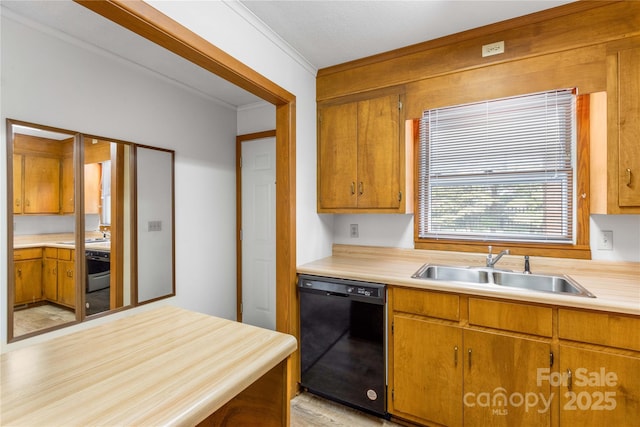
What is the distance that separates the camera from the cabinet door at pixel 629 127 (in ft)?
5.55

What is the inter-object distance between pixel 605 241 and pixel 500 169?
0.78m

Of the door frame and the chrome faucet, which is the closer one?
the door frame

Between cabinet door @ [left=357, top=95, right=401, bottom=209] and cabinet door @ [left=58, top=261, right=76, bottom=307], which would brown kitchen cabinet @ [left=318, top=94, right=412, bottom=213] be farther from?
cabinet door @ [left=58, top=261, right=76, bottom=307]

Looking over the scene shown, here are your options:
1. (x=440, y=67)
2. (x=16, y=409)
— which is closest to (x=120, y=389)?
(x=16, y=409)

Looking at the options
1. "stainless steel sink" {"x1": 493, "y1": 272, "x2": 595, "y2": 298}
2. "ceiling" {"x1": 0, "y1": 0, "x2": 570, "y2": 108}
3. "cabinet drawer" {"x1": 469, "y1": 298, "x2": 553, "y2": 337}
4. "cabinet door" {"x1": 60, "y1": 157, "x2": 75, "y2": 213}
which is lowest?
"cabinet drawer" {"x1": 469, "y1": 298, "x2": 553, "y2": 337}

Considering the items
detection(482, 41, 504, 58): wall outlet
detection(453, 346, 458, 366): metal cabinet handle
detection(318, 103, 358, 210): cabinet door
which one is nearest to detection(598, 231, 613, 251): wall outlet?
detection(453, 346, 458, 366): metal cabinet handle

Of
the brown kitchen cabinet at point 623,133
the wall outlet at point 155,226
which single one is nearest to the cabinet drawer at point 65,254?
the wall outlet at point 155,226

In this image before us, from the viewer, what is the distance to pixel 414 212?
2561 mm

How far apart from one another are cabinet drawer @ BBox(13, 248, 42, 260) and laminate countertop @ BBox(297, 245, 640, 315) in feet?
5.84

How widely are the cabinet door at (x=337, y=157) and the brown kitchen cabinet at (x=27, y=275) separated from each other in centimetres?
205

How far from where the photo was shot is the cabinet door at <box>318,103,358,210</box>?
2494mm

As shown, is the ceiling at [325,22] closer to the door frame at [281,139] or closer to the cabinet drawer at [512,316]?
the door frame at [281,139]

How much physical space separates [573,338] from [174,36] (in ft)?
7.92

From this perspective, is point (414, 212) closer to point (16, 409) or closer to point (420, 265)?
point (420, 265)
